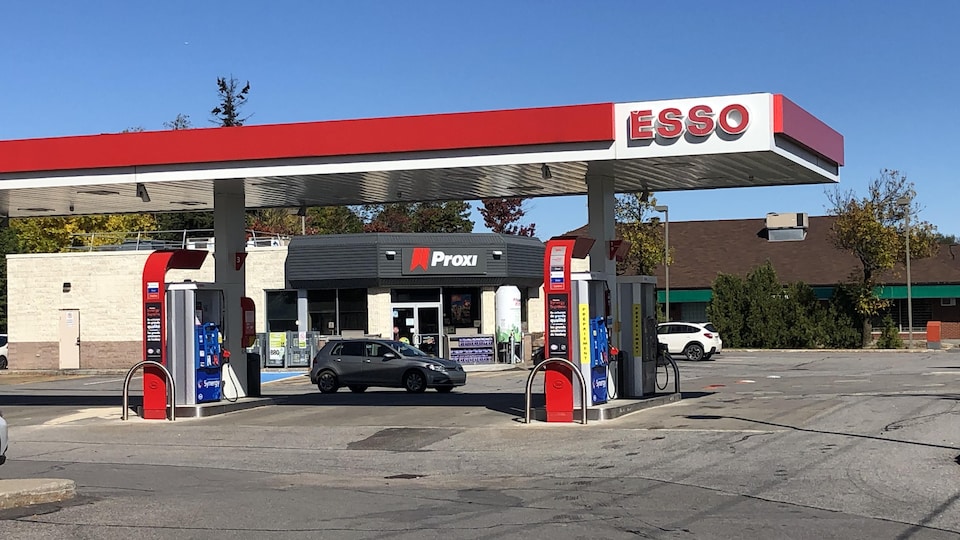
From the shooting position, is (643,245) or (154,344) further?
(643,245)

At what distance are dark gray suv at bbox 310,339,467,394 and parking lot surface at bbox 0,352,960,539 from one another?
2723mm

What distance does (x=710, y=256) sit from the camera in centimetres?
6022

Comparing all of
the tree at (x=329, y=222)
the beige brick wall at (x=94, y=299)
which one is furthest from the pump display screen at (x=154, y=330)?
the tree at (x=329, y=222)

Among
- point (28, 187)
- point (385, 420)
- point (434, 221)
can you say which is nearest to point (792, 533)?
point (385, 420)

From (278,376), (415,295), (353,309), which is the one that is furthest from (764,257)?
(278,376)

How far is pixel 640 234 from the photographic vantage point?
55.0 m

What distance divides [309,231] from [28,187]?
56.4 m

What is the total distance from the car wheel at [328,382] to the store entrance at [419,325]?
12.7 metres

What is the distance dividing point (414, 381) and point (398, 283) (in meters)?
13.7

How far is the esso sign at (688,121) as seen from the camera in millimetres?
16969

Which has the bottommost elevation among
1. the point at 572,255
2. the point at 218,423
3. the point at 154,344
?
the point at 218,423

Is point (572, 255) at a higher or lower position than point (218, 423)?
higher

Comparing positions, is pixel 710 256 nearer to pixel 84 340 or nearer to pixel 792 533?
pixel 84 340

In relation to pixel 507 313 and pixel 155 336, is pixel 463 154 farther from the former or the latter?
pixel 507 313
